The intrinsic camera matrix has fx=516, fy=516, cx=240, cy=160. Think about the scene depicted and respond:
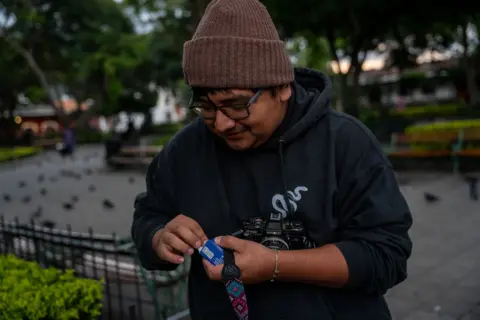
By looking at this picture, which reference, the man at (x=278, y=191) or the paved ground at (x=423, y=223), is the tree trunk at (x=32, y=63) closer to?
the paved ground at (x=423, y=223)

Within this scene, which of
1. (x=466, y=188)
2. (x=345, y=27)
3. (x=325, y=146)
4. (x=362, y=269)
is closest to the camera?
(x=362, y=269)

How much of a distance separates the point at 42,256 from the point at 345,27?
17.1 meters

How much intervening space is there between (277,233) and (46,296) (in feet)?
5.33

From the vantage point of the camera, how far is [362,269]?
140 centimetres

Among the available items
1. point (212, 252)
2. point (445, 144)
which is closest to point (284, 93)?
point (212, 252)

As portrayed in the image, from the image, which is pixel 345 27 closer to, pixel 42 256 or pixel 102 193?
pixel 102 193

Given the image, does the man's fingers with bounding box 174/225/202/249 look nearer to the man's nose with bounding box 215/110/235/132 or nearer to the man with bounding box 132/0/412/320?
the man with bounding box 132/0/412/320

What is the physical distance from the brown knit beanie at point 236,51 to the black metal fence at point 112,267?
271cm

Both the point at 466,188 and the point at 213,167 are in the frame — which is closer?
the point at 213,167

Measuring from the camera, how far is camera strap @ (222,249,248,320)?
135 centimetres

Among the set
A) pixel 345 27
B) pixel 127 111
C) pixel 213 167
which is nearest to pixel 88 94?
pixel 127 111

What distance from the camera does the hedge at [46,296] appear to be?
2527mm

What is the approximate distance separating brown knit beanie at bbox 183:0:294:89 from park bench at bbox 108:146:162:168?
16.2m

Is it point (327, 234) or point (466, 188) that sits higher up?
point (327, 234)
